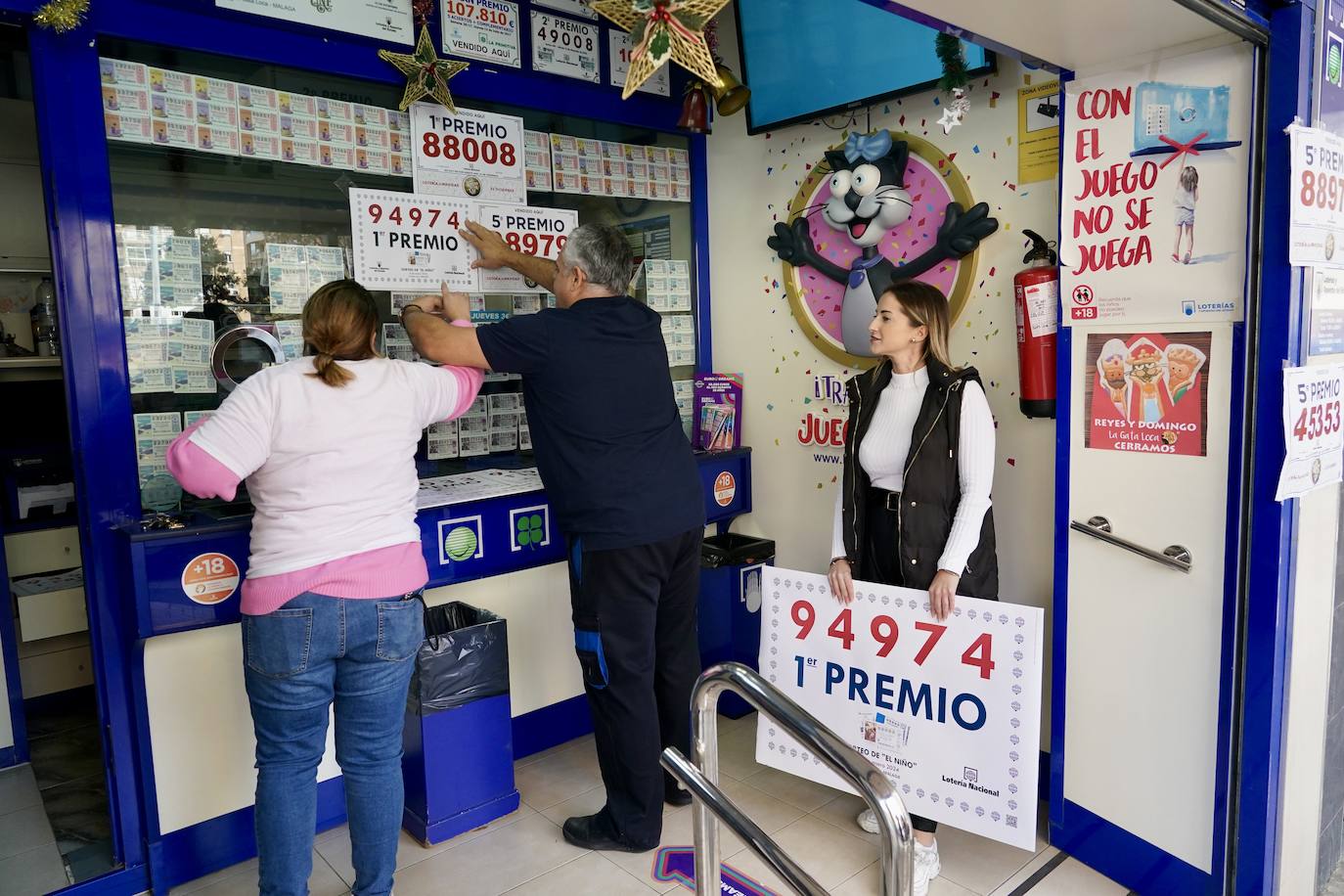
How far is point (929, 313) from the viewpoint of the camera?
8.42 ft

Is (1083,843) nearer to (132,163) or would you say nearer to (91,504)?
(91,504)

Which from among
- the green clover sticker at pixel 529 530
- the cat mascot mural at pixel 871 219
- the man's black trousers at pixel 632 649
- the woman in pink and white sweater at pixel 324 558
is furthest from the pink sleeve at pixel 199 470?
the cat mascot mural at pixel 871 219

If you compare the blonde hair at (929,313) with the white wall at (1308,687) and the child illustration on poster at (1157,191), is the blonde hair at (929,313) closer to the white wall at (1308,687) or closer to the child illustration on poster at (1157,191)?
the child illustration on poster at (1157,191)

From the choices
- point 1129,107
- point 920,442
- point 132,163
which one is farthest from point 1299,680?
point 132,163

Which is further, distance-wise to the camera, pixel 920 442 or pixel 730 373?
pixel 730 373

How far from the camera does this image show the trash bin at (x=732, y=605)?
11.9 feet

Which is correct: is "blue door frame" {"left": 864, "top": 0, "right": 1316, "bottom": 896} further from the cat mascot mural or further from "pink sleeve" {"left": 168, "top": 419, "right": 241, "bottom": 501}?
"pink sleeve" {"left": 168, "top": 419, "right": 241, "bottom": 501}

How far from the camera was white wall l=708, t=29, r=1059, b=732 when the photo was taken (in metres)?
2.88

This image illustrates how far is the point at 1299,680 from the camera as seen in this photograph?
228cm

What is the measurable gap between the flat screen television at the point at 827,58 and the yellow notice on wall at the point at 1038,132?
16 cm

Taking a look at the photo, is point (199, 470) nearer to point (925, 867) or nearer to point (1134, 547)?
point (925, 867)

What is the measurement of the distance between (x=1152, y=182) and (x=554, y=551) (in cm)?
216

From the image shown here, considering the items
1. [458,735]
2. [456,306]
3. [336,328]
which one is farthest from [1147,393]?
[458,735]

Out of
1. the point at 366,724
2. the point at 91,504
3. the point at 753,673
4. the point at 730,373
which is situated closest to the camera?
the point at 753,673
